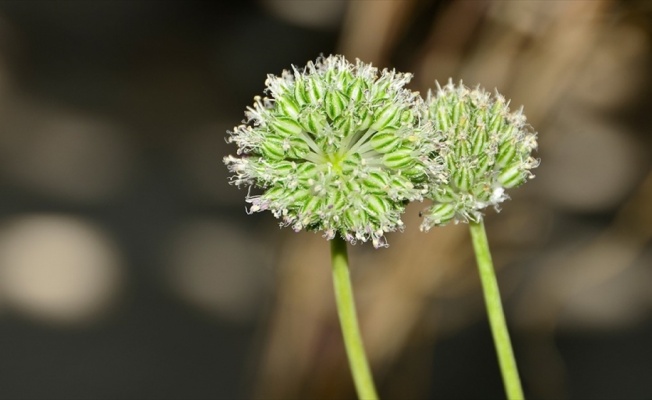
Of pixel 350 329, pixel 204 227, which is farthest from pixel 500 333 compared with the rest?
pixel 204 227

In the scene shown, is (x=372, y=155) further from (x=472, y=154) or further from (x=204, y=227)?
(x=204, y=227)

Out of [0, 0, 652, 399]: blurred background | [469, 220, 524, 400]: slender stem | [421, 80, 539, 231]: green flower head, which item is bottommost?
[469, 220, 524, 400]: slender stem

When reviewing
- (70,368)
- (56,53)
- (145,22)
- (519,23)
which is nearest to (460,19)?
(519,23)

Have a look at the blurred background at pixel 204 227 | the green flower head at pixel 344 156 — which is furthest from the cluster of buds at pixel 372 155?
the blurred background at pixel 204 227

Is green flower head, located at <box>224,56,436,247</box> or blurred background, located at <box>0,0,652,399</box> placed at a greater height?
blurred background, located at <box>0,0,652,399</box>

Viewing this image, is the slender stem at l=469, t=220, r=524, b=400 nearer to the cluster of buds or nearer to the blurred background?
the cluster of buds

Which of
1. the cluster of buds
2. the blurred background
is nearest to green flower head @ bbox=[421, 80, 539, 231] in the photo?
the cluster of buds
